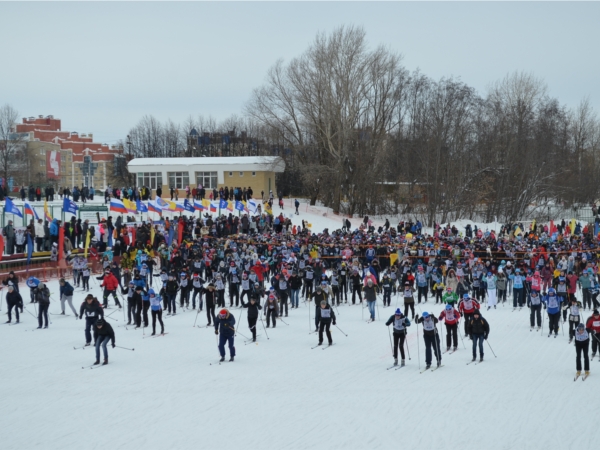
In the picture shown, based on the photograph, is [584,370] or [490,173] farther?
[490,173]

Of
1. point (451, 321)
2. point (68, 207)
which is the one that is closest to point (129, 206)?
point (68, 207)

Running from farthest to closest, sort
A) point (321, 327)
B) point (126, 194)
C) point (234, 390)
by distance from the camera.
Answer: point (126, 194) < point (321, 327) < point (234, 390)

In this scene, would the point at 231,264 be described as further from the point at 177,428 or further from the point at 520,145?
the point at 520,145

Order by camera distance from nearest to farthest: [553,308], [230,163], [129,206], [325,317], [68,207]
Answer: [325,317]
[553,308]
[68,207]
[129,206]
[230,163]

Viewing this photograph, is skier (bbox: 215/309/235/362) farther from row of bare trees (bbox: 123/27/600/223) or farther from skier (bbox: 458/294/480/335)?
row of bare trees (bbox: 123/27/600/223)

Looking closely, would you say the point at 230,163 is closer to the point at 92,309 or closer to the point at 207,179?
the point at 207,179

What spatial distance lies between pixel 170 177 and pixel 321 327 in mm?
39357

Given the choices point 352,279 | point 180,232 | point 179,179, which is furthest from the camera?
point 179,179

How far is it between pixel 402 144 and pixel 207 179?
674 inches

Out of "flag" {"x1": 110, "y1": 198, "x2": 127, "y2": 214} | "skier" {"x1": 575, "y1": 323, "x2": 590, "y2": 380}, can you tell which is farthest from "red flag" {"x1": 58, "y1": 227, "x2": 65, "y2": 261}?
"skier" {"x1": 575, "y1": 323, "x2": 590, "y2": 380}

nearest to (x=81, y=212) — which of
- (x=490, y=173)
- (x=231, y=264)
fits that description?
(x=231, y=264)

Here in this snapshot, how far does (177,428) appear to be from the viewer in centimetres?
1166

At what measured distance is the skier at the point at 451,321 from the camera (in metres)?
15.9

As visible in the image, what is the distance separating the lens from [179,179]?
54375 mm
